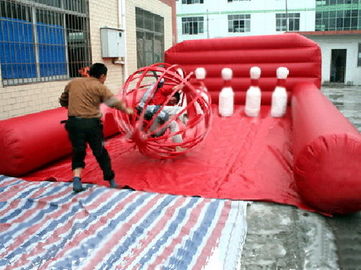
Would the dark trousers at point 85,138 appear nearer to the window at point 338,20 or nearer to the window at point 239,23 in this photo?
the window at point 338,20

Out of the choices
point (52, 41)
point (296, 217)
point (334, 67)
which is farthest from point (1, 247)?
point (334, 67)

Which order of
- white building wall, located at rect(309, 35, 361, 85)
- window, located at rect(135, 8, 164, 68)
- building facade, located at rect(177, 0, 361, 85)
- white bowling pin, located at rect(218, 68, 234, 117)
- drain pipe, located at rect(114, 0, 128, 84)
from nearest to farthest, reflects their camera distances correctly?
white bowling pin, located at rect(218, 68, 234, 117) < drain pipe, located at rect(114, 0, 128, 84) < window, located at rect(135, 8, 164, 68) < white building wall, located at rect(309, 35, 361, 85) < building facade, located at rect(177, 0, 361, 85)

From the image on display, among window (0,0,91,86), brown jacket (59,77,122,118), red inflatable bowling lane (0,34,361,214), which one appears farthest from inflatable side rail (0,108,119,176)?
window (0,0,91,86)

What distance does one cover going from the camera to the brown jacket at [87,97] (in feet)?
9.77

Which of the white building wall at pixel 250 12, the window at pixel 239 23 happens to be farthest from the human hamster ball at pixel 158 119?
the window at pixel 239 23

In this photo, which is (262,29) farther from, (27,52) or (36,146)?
(36,146)

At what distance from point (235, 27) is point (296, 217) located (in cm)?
2146

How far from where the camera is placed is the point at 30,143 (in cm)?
346

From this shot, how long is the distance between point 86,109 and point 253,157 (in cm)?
190

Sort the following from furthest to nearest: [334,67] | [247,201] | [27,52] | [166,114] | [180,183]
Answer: [334,67]
[27,52]
[166,114]
[180,183]
[247,201]

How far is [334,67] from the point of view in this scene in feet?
62.7

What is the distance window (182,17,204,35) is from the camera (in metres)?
23.2

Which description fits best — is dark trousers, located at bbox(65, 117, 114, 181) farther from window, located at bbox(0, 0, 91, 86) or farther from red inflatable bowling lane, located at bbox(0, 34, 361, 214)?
window, located at bbox(0, 0, 91, 86)

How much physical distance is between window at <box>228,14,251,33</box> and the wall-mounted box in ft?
54.9
